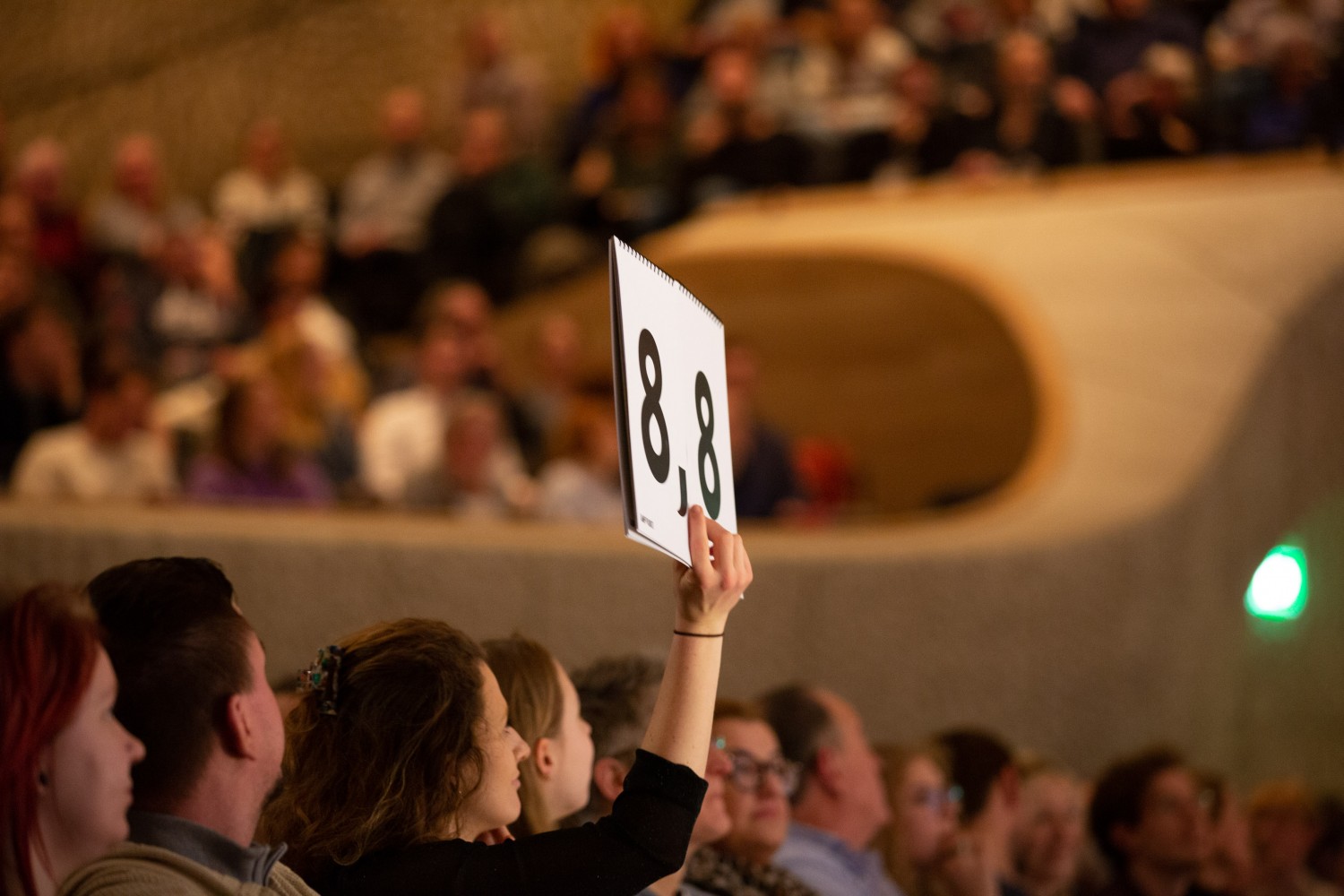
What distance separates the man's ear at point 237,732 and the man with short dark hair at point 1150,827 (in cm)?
275

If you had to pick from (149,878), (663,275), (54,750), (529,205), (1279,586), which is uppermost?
(529,205)

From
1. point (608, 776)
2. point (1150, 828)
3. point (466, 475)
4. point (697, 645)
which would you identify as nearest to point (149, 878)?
point (697, 645)

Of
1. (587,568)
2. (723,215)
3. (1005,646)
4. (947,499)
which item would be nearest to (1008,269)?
(947,499)

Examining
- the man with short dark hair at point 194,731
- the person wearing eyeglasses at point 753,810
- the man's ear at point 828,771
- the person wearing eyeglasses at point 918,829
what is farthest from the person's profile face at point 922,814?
the man with short dark hair at point 194,731

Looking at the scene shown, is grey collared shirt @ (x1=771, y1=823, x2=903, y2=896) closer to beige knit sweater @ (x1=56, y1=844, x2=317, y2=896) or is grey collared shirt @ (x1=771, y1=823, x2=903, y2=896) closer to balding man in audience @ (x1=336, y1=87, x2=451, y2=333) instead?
beige knit sweater @ (x1=56, y1=844, x2=317, y2=896)

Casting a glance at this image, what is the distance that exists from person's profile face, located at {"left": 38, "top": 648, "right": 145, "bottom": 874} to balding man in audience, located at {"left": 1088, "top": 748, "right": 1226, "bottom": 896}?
2895mm

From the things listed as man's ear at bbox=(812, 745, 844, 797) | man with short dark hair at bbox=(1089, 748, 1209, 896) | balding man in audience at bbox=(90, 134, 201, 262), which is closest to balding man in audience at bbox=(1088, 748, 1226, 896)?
man with short dark hair at bbox=(1089, 748, 1209, 896)

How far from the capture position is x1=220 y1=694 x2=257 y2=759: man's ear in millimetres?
1707

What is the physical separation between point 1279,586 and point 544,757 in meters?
4.34

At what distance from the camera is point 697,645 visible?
1856 millimetres

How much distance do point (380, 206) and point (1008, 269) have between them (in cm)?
298

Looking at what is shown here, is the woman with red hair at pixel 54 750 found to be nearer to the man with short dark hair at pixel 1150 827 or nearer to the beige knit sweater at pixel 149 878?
the beige knit sweater at pixel 149 878

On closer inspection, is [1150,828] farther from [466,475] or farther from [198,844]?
[198,844]

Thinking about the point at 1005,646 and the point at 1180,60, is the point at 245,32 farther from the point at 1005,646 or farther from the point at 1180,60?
the point at 1005,646
